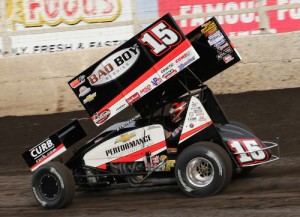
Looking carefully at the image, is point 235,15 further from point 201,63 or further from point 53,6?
point 201,63

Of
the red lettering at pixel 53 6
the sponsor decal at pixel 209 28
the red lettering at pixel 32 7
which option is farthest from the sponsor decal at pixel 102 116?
the red lettering at pixel 32 7

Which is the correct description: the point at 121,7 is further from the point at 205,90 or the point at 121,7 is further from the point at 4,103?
the point at 205,90

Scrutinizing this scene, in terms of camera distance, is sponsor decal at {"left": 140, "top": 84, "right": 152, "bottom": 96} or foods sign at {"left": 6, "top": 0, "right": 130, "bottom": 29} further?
foods sign at {"left": 6, "top": 0, "right": 130, "bottom": 29}

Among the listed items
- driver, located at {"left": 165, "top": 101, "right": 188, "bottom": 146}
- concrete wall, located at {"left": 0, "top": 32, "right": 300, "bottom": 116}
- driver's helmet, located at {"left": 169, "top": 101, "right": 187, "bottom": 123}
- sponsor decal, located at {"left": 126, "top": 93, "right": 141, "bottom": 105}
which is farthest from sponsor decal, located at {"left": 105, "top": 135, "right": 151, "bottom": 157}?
concrete wall, located at {"left": 0, "top": 32, "right": 300, "bottom": 116}

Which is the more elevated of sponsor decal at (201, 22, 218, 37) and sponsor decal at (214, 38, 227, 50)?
sponsor decal at (201, 22, 218, 37)

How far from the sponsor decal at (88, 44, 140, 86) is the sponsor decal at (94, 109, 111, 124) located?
35cm

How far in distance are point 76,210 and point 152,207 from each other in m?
0.97

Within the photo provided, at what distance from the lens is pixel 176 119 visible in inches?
283

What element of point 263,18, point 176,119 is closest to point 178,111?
point 176,119

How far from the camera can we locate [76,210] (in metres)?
6.92

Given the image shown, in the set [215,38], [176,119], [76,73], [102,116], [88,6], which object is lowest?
[176,119]

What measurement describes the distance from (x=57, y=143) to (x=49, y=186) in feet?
1.86

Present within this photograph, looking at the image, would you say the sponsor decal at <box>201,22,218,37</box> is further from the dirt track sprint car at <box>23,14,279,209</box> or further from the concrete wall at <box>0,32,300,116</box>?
the concrete wall at <box>0,32,300,116</box>

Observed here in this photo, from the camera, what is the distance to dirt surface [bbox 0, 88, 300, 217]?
A: 20.6ft
